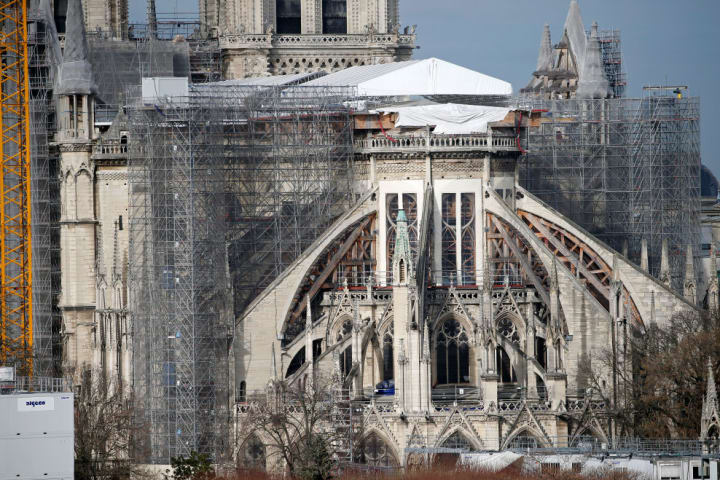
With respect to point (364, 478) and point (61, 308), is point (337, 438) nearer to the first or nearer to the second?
point (364, 478)

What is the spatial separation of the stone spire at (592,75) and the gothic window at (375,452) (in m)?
34.6

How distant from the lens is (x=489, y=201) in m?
130

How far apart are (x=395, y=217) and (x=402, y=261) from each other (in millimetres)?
8963

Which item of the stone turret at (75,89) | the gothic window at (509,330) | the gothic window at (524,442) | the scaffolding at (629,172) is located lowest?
the gothic window at (524,442)

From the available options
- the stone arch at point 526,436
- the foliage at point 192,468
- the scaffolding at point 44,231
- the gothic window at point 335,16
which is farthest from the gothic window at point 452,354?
the gothic window at point 335,16

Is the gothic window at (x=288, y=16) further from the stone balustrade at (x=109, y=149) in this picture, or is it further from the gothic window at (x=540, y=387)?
the gothic window at (x=540, y=387)

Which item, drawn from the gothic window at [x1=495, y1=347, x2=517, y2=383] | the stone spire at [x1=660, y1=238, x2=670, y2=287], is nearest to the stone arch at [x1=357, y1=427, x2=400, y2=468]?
the gothic window at [x1=495, y1=347, x2=517, y2=383]

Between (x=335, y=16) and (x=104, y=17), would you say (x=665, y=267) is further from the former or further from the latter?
(x=104, y=17)

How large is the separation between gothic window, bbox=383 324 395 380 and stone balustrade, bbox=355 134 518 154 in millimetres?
8785

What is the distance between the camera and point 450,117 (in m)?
132

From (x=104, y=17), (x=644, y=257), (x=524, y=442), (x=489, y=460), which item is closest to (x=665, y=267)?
(x=644, y=257)

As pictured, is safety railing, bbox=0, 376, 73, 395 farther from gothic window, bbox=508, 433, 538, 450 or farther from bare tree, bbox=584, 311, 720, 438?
bare tree, bbox=584, 311, 720, 438

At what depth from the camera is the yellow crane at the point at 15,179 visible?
133000 millimetres

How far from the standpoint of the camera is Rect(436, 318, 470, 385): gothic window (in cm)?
12725
